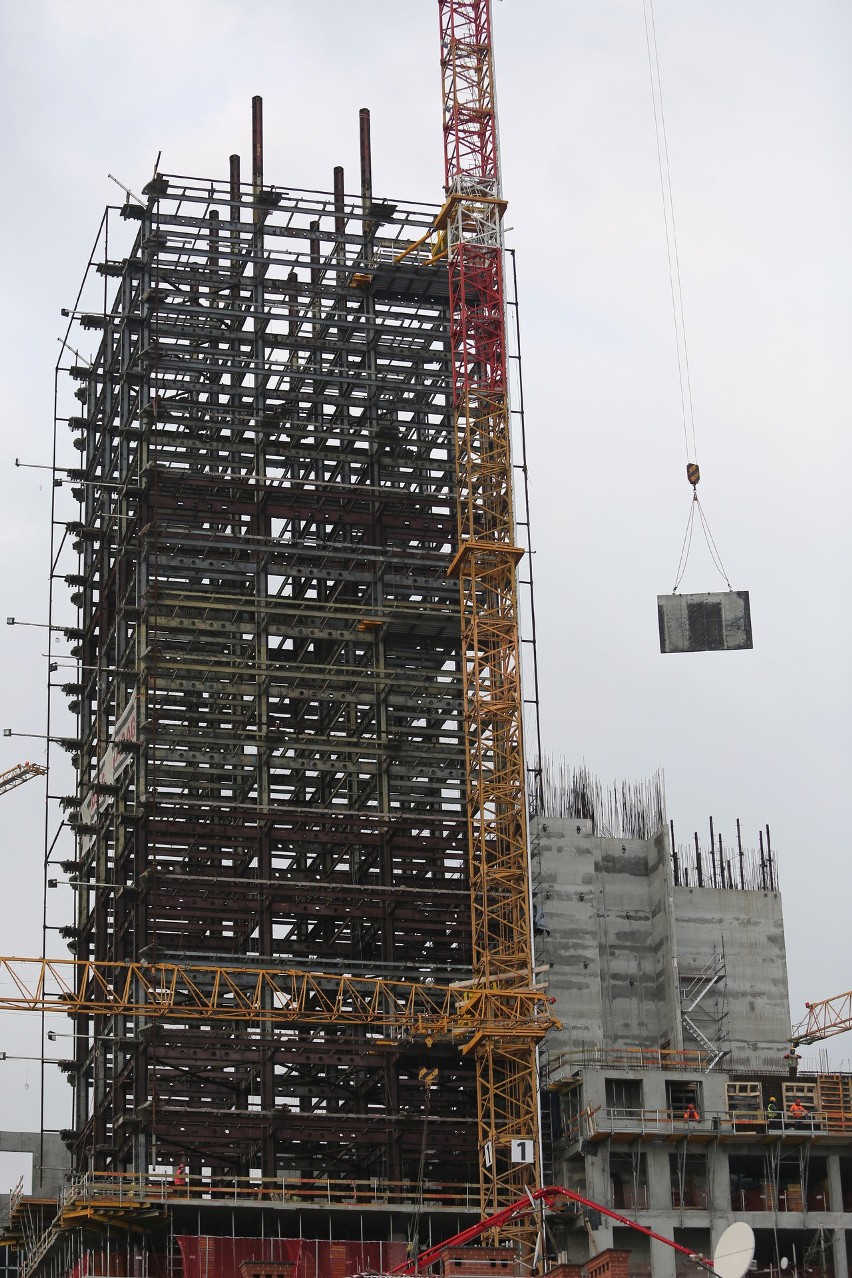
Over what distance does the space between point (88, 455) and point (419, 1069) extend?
56.0 metres

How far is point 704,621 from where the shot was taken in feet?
479

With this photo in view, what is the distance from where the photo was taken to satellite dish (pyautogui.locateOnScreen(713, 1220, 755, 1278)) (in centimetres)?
9631

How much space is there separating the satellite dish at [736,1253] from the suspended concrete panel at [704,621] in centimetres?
5109

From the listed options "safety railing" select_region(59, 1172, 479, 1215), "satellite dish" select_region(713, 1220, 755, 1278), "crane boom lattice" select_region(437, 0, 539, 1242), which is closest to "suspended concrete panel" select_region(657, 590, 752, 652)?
"crane boom lattice" select_region(437, 0, 539, 1242)

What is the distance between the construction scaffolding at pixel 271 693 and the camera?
142 m

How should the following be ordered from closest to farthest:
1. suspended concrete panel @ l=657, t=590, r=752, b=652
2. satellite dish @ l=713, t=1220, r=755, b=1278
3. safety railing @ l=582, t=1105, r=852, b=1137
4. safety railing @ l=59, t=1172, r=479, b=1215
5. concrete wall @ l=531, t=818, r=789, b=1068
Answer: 1. satellite dish @ l=713, t=1220, r=755, b=1278
2. safety railing @ l=59, t=1172, r=479, b=1215
3. safety railing @ l=582, t=1105, r=852, b=1137
4. suspended concrete panel @ l=657, t=590, r=752, b=652
5. concrete wall @ l=531, t=818, r=789, b=1068

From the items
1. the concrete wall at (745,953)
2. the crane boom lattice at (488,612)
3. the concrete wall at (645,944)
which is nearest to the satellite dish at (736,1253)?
the crane boom lattice at (488,612)

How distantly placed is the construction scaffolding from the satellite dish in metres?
43.4

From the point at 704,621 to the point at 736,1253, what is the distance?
180 feet

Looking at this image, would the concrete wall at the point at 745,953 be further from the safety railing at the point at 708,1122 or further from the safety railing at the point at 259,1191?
the safety railing at the point at 259,1191

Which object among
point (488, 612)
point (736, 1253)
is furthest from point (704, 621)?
point (736, 1253)

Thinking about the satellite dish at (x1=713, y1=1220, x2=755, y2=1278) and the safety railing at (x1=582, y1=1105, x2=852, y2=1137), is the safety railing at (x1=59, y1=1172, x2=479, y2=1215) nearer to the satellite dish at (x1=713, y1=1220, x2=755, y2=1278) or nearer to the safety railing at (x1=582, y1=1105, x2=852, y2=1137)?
the safety railing at (x1=582, y1=1105, x2=852, y2=1137)

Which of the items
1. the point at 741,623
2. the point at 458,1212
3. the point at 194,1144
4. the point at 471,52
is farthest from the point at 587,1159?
the point at 471,52

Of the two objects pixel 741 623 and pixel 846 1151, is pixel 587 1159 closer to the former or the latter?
pixel 846 1151
